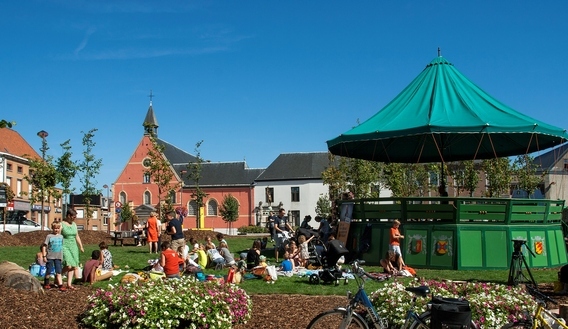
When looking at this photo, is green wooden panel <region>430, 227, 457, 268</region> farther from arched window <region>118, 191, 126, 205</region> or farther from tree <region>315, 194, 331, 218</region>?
arched window <region>118, 191, 126, 205</region>

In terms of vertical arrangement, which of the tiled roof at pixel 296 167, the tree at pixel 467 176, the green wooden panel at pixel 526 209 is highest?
the tiled roof at pixel 296 167

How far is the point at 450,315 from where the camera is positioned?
→ 20.7 feet

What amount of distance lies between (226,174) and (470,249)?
219 ft

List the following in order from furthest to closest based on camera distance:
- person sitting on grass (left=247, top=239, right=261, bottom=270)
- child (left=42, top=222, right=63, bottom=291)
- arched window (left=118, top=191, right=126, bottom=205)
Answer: arched window (left=118, top=191, right=126, bottom=205)
person sitting on grass (left=247, top=239, right=261, bottom=270)
child (left=42, top=222, right=63, bottom=291)

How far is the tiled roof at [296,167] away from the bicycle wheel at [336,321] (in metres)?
69.1

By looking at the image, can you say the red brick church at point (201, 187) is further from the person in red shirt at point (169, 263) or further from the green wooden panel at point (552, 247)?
the person in red shirt at point (169, 263)

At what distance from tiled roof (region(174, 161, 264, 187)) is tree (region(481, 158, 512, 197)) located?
3897 centimetres

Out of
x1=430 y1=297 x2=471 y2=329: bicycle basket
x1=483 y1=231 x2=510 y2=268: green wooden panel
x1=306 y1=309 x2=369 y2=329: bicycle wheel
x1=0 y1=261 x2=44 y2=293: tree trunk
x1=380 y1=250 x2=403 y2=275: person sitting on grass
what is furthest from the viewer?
x1=483 y1=231 x2=510 y2=268: green wooden panel

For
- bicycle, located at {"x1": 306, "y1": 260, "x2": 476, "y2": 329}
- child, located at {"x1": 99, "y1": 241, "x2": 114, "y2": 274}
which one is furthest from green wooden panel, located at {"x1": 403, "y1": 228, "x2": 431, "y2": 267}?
bicycle, located at {"x1": 306, "y1": 260, "x2": 476, "y2": 329}

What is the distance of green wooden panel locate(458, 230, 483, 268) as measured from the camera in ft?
51.1

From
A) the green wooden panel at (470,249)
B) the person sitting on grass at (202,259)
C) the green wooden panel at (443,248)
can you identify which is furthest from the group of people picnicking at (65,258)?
the green wooden panel at (470,249)

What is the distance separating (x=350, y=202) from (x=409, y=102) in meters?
3.52

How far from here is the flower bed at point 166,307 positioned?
821 centimetres

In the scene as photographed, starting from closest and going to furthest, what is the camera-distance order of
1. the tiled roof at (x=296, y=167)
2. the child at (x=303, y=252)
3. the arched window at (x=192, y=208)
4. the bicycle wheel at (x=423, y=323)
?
1. the bicycle wheel at (x=423, y=323)
2. the child at (x=303, y=252)
3. the tiled roof at (x=296, y=167)
4. the arched window at (x=192, y=208)
